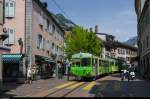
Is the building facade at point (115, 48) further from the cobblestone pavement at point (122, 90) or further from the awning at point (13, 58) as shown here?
the cobblestone pavement at point (122, 90)

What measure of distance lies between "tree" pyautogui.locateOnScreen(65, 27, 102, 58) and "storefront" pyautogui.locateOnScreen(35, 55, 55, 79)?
17.5 metres

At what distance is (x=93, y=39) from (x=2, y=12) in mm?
53746

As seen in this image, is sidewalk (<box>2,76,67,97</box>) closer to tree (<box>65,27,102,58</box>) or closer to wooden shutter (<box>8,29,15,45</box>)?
wooden shutter (<box>8,29,15,45</box>)

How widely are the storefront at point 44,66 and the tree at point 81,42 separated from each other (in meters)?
17.5

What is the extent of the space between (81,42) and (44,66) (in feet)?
89.5

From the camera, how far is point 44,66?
5522cm

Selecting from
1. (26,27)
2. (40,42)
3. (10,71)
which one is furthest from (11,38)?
(40,42)

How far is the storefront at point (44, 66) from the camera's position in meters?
51.1

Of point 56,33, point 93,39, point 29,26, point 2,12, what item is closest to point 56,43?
point 56,33

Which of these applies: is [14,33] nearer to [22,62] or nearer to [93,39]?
[22,62]

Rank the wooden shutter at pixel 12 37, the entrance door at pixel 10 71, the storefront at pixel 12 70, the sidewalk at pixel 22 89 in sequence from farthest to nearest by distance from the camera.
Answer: the wooden shutter at pixel 12 37, the entrance door at pixel 10 71, the storefront at pixel 12 70, the sidewalk at pixel 22 89

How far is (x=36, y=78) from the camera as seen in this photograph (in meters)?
48.5

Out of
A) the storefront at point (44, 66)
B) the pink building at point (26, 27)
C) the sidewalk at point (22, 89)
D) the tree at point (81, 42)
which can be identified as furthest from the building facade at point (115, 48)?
the sidewalk at point (22, 89)

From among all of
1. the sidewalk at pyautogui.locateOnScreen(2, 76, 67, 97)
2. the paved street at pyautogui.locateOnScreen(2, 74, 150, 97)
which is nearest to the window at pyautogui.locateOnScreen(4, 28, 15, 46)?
the sidewalk at pyautogui.locateOnScreen(2, 76, 67, 97)
